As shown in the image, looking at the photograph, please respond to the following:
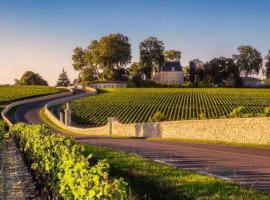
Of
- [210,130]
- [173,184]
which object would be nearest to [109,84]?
[210,130]

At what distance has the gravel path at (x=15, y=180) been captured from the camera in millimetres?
14495

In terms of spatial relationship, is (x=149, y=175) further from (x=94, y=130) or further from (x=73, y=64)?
(x=73, y=64)

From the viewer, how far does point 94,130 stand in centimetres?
5250

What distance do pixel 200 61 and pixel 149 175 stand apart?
142 metres

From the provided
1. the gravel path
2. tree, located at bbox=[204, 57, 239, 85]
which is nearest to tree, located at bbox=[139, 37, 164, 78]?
tree, located at bbox=[204, 57, 239, 85]

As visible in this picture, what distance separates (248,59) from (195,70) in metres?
19.9

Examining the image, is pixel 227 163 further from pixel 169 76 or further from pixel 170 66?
pixel 170 66

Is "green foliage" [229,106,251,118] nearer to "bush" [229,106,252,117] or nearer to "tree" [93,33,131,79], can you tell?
"bush" [229,106,252,117]

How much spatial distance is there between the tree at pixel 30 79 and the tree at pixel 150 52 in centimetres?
3495

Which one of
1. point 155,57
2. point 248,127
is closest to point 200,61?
point 155,57

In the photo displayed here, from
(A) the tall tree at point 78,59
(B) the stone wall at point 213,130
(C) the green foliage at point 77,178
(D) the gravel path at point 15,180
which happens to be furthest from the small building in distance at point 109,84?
(C) the green foliage at point 77,178

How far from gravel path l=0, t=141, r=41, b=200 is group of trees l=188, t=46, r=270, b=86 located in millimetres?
120639

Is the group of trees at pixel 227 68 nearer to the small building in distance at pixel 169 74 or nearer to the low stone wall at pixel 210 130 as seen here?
the small building in distance at pixel 169 74

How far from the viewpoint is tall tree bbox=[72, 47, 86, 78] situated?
157375mm
